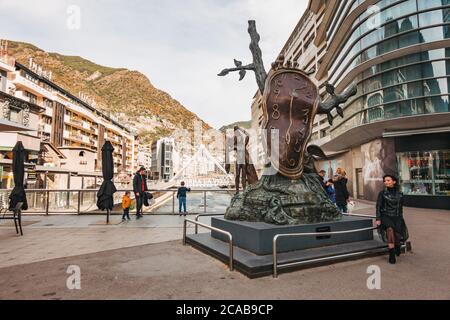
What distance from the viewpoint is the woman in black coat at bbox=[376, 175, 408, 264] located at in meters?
5.09

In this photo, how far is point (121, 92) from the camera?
6398 inches

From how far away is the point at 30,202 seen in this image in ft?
43.0

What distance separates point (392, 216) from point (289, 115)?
9.96 feet

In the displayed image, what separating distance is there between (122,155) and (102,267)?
72.6 metres

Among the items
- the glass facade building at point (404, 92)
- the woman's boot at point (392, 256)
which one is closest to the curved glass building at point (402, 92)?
the glass facade building at point (404, 92)

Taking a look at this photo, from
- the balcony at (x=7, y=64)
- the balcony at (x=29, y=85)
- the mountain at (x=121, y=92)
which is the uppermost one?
the mountain at (x=121, y=92)

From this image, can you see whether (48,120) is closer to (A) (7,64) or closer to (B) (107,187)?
(A) (7,64)

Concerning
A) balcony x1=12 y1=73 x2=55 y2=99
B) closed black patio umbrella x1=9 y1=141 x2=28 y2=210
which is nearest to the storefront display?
closed black patio umbrella x1=9 y1=141 x2=28 y2=210

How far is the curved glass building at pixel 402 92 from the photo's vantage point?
53.1ft

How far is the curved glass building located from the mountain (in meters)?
129

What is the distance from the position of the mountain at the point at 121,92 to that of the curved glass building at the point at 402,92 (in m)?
129

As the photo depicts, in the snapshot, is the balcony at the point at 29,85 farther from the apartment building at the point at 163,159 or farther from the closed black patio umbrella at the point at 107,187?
the apartment building at the point at 163,159

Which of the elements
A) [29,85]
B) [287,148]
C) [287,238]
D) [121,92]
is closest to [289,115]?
[287,148]
